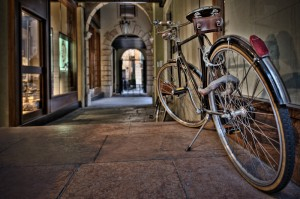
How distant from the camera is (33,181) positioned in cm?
147

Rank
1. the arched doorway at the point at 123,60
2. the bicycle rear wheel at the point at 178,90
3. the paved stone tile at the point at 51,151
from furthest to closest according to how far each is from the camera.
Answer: the arched doorway at the point at 123,60, the bicycle rear wheel at the point at 178,90, the paved stone tile at the point at 51,151

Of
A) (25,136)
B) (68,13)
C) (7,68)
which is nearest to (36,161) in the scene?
(25,136)

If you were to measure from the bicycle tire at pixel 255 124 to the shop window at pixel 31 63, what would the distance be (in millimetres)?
3312

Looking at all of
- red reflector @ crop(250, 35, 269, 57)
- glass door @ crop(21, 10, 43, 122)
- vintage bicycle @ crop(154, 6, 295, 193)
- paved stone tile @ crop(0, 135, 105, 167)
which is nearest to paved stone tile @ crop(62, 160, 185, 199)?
paved stone tile @ crop(0, 135, 105, 167)

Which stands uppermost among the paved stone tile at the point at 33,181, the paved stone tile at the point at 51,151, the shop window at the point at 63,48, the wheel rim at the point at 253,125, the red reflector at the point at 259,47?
the shop window at the point at 63,48

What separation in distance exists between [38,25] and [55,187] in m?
4.25

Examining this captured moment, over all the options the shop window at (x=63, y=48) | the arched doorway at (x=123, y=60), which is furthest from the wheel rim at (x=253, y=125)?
the arched doorway at (x=123, y=60)

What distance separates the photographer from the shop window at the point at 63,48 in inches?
232

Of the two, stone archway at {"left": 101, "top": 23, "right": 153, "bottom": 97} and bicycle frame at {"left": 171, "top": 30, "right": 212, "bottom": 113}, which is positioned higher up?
stone archway at {"left": 101, "top": 23, "right": 153, "bottom": 97}

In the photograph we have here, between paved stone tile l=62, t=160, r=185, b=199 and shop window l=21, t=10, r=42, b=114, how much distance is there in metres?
3.08

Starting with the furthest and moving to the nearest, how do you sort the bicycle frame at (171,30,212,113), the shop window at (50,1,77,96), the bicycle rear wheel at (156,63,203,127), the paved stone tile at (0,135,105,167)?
the shop window at (50,1,77,96)
the bicycle rear wheel at (156,63,203,127)
the bicycle frame at (171,30,212,113)
the paved stone tile at (0,135,105,167)

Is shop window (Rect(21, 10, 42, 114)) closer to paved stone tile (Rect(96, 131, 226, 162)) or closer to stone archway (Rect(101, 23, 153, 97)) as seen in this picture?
paved stone tile (Rect(96, 131, 226, 162))

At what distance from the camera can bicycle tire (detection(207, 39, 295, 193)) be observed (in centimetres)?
109

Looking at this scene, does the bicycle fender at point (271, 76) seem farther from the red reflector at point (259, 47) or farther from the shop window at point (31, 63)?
the shop window at point (31, 63)
